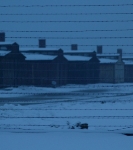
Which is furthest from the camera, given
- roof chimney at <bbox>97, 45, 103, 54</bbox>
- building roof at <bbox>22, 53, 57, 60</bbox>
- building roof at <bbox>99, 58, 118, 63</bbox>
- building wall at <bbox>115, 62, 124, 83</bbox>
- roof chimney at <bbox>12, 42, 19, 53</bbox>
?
building roof at <bbox>22, 53, 57, 60</bbox>

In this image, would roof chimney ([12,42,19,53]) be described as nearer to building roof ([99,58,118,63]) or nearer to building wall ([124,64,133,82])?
building roof ([99,58,118,63])

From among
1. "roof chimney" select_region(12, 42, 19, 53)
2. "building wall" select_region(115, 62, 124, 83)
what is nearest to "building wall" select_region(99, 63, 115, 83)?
"building wall" select_region(115, 62, 124, 83)

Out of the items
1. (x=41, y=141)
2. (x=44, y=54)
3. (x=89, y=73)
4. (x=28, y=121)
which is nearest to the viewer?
(x=41, y=141)

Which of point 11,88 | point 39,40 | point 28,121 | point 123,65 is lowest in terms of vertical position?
point 28,121

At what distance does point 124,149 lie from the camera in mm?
4348

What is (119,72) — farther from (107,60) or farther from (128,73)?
(107,60)

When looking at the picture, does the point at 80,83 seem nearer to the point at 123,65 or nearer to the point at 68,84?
the point at 68,84

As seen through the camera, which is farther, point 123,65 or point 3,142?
point 123,65

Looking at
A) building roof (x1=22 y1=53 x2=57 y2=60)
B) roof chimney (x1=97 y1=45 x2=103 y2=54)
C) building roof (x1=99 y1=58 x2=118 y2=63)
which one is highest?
roof chimney (x1=97 y1=45 x2=103 y2=54)

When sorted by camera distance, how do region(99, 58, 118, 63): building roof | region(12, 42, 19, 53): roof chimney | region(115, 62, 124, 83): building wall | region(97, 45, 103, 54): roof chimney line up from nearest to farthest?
1. region(97, 45, 103, 54): roof chimney
2. region(12, 42, 19, 53): roof chimney
3. region(115, 62, 124, 83): building wall
4. region(99, 58, 118, 63): building roof

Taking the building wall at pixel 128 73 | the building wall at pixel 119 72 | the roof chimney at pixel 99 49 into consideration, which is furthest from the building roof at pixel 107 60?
the roof chimney at pixel 99 49

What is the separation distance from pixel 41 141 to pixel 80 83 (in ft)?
3.96

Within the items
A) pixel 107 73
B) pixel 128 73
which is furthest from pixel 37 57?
pixel 128 73

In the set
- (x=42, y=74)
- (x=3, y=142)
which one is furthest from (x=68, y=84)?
(x=3, y=142)
